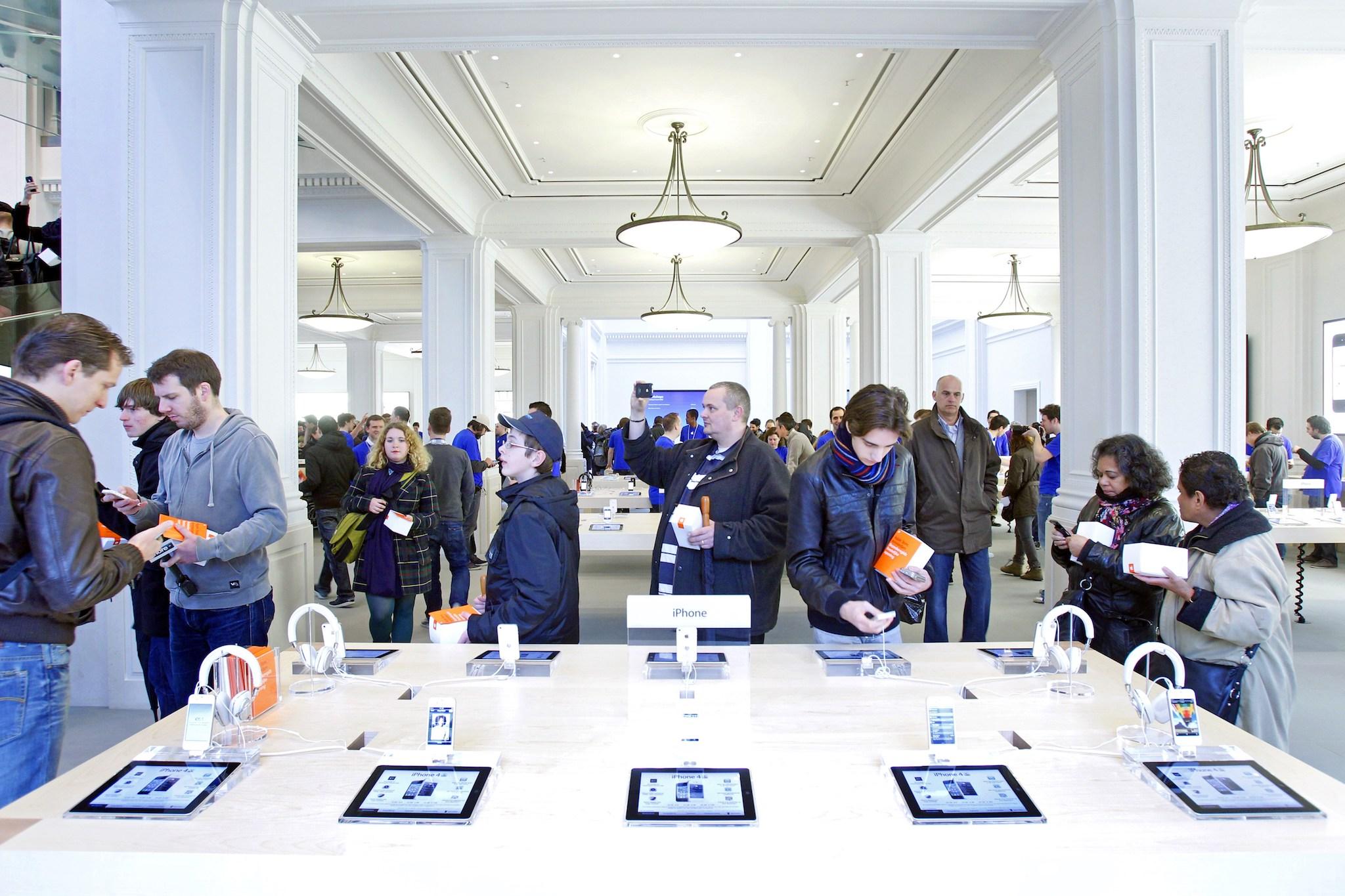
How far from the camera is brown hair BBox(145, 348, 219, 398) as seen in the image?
2648mm

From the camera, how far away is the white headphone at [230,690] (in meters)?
1.64

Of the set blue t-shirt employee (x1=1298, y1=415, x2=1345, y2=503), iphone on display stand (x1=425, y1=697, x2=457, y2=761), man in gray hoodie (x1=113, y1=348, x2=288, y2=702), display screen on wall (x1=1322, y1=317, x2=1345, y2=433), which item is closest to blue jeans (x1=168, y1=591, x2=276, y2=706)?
man in gray hoodie (x1=113, y1=348, x2=288, y2=702)

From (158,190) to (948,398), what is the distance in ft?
13.3

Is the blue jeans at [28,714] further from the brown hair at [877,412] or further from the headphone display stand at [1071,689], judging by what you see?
the headphone display stand at [1071,689]

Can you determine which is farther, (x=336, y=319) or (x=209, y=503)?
(x=336, y=319)

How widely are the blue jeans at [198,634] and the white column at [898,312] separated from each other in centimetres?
667

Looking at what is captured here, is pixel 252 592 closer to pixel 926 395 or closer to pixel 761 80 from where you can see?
pixel 761 80

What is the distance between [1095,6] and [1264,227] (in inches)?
158

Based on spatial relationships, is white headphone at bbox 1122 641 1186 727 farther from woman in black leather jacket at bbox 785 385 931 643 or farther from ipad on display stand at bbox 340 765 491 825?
ipad on display stand at bbox 340 765 491 825

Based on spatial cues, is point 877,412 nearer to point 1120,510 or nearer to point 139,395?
point 1120,510

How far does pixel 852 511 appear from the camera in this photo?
8.21 feet

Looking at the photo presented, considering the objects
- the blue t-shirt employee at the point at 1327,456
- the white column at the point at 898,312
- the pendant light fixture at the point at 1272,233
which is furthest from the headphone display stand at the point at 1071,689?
the blue t-shirt employee at the point at 1327,456

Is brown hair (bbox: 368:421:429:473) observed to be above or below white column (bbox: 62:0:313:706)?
below

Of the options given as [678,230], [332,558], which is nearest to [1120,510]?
[678,230]
